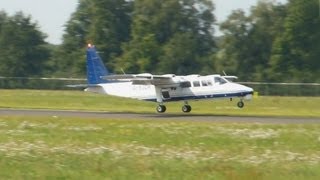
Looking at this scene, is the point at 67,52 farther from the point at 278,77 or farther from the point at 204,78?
the point at 204,78

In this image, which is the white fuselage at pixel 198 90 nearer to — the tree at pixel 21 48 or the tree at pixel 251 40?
the tree at pixel 251 40

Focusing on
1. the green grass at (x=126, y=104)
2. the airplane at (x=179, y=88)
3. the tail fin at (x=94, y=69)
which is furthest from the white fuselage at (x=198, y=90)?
the tail fin at (x=94, y=69)

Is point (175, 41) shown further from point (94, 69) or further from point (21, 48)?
point (94, 69)

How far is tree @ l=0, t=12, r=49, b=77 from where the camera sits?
108m

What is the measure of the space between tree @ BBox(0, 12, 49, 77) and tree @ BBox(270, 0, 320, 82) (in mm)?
31888

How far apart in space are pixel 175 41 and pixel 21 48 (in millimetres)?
21060

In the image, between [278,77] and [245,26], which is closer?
[278,77]

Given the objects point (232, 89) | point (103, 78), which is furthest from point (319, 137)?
point (103, 78)

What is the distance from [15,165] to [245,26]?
90.5 meters

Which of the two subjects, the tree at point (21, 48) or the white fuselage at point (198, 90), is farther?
the tree at point (21, 48)

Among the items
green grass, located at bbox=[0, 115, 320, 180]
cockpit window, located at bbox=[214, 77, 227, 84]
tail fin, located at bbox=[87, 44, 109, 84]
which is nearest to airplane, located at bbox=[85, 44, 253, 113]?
cockpit window, located at bbox=[214, 77, 227, 84]

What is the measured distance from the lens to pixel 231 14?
4215 inches

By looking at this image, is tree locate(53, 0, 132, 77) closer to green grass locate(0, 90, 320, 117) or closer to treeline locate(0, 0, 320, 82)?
treeline locate(0, 0, 320, 82)

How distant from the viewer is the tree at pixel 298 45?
94312mm
